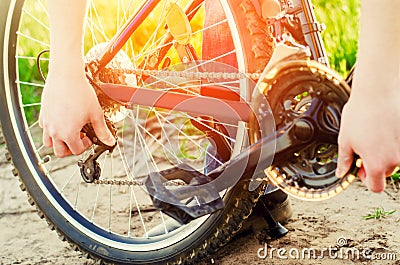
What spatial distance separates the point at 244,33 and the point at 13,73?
31.6 inches

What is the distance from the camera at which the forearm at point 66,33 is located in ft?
5.13

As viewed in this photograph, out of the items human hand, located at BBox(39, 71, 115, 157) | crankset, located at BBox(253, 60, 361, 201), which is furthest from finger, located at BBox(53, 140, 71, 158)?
crankset, located at BBox(253, 60, 361, 201)

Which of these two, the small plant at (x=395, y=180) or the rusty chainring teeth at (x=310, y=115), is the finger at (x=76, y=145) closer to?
the rusty chainring teeth at (x=310, y=115)

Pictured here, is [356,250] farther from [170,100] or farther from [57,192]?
[57,192]

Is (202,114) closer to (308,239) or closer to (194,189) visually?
(194,189)

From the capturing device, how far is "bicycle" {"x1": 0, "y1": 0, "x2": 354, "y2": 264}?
1.47m

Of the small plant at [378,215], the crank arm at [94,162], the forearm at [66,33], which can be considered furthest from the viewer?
the small plant at [378,215]

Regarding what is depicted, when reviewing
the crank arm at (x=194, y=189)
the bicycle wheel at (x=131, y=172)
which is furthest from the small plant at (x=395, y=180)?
the crank arm at (x=194, y=189)

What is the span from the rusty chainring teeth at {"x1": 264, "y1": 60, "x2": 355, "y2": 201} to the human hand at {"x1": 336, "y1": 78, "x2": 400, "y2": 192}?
4.3 inches

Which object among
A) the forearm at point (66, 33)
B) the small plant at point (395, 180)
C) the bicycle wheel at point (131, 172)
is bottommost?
the small plant at point (395, 180)

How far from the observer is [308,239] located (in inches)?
82.7

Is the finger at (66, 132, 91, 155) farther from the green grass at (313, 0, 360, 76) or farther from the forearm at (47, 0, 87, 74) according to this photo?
the green grass at (313, 0, 360, 76)

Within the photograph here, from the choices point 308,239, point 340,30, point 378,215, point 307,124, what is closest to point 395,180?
point 378,215

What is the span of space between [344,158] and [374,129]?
108 millimetres
